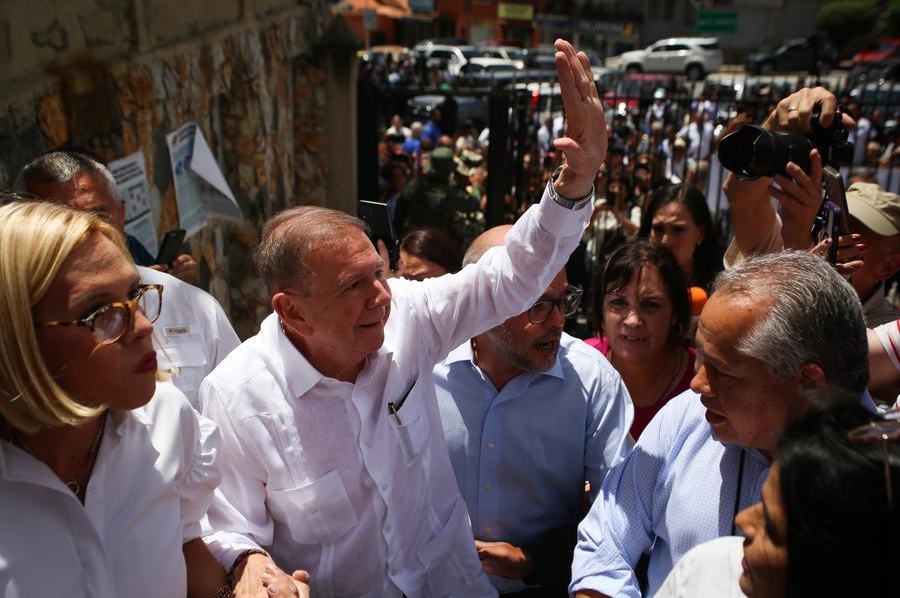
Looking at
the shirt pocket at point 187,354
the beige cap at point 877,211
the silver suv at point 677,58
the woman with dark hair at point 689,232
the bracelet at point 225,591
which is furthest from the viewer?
the silver suv at point 677,58

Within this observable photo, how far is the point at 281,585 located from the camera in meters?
1.58

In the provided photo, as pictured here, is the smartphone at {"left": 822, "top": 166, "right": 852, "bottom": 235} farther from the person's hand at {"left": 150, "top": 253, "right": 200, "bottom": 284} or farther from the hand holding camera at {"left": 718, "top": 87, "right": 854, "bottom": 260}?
the person's hand at {"left": 150, "top": 253, "right": 200, "bottom": 284}

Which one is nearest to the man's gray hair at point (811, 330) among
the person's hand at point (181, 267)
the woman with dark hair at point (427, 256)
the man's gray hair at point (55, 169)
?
the woman with dark hair at point (427, 256)

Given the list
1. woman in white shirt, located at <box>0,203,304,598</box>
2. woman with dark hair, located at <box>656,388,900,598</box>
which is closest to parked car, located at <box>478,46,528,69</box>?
woman in white shirt, located at <box>0,203,304,598</box>

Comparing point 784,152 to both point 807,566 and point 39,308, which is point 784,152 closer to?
point 807,566

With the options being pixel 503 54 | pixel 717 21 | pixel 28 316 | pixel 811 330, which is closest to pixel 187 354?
pixel 28 316

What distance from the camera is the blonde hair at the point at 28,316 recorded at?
1.23 metres

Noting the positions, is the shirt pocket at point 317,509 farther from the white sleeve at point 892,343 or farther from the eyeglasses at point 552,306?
the white sleeve at point 892,343

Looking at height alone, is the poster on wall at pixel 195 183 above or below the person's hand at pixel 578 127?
below

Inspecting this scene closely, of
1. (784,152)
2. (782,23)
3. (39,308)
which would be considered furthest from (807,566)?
(782,23)

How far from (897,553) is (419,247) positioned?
8.18 ft

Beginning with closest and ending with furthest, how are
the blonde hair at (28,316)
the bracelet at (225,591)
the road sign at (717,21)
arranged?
the blonde hair at (28,316)
the bracelet at (225,591)
the road sign at (717,21)

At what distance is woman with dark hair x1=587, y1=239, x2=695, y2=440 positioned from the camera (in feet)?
8.89

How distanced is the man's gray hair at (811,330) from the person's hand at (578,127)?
493 mm
